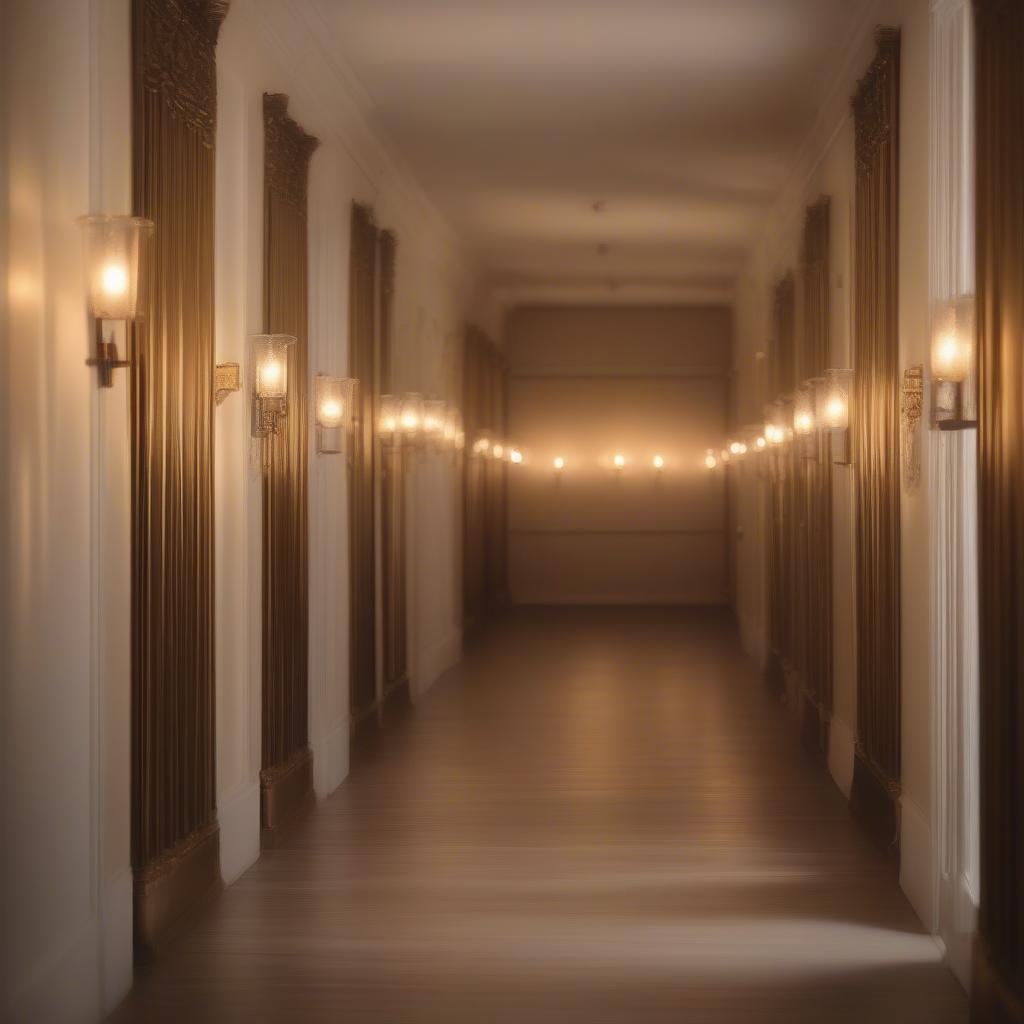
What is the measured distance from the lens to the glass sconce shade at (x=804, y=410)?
8428 millimetres

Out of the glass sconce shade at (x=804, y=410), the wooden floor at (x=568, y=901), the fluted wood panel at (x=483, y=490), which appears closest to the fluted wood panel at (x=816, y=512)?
the glass sconce shade at (x=804, y=410)

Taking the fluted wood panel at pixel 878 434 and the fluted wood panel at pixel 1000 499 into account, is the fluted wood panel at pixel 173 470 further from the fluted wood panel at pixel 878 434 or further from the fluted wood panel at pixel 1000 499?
the fluted wood panel at pixel 878 434

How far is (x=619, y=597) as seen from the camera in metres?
20.2

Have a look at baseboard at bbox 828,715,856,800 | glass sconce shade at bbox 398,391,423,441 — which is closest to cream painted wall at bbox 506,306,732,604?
glass sconce shade at bbox 398,391,423,441

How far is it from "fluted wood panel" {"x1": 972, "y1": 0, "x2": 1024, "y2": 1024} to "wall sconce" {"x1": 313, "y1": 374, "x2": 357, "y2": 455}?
391 centimetres

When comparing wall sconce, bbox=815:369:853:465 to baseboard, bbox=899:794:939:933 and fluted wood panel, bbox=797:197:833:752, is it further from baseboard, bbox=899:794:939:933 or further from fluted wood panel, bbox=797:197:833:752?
baseboard, bbox=899:794:939:933

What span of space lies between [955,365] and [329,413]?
383 centimetres

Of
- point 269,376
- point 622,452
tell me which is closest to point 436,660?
point 269,376

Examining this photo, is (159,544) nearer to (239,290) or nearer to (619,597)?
(239,290)

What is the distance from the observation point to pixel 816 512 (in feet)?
29.1

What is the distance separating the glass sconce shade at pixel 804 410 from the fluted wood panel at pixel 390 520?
9.36ft

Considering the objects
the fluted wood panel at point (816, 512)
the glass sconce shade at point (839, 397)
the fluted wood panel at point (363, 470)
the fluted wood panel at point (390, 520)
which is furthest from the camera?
the fluted wood panel at point (390, 520)

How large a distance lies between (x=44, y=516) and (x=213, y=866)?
218cm

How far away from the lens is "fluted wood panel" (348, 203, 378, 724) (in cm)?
880
